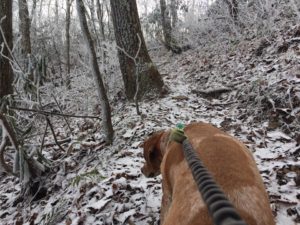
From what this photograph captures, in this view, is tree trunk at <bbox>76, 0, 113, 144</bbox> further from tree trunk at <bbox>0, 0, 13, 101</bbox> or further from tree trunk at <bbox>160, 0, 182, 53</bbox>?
tree trunk at <bbox>160, 0, 182, 53</bbox>

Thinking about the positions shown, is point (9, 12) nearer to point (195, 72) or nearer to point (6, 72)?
point (6, 72)

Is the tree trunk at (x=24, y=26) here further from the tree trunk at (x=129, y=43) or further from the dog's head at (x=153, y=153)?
the dog's head at (x=153, y=153)

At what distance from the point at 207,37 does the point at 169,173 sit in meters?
10.9

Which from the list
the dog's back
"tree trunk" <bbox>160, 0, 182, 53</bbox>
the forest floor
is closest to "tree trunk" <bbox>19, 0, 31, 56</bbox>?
"tree trunk" <bbox>160, 0, 182, 53</bbox>

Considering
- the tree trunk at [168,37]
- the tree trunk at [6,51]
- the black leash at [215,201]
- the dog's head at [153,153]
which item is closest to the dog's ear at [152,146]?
the dog's head at [153,153]

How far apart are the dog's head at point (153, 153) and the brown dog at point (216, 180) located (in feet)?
1.34

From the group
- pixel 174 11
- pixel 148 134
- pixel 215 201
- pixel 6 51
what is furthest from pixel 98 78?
pixel 174 11

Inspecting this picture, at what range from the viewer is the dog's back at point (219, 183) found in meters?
1.34

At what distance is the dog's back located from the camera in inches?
52.6

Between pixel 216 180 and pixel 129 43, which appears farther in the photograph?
pixel 129 43

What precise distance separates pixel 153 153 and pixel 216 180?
51.2 inches

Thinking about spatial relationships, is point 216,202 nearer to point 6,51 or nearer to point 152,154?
point 152,154

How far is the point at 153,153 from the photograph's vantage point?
273cm

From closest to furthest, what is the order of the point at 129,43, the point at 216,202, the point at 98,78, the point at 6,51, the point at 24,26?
the point at 216,202 < the point at 98,78 < the point at 6,51 < the point at 129,43 < the point at 24,26
